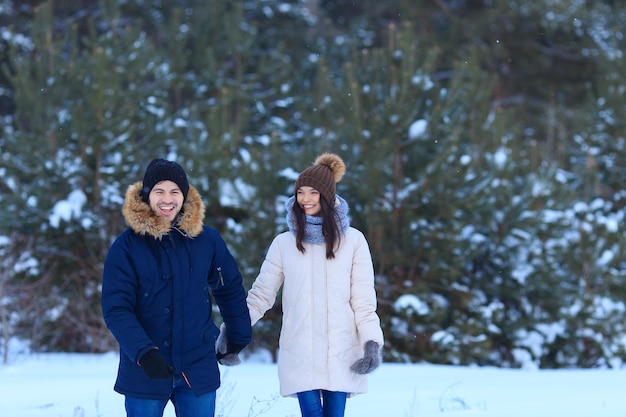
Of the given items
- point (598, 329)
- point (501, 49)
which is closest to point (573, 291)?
point (598, 329)

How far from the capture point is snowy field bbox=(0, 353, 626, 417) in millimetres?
5562

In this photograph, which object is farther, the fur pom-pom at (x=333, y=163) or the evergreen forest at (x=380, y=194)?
the evergreen forest at (x=380, y=194)

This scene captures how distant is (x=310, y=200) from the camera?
3.85m

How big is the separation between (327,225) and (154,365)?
1.14 metres

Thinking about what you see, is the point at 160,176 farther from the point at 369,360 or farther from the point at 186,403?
the point at 369,360

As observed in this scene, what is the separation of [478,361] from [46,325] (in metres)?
6.08

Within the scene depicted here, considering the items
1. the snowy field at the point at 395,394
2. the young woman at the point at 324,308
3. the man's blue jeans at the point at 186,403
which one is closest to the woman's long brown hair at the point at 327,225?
the young woman at the point at 324,308

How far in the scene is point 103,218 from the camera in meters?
11.2

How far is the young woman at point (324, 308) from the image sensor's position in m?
3.70

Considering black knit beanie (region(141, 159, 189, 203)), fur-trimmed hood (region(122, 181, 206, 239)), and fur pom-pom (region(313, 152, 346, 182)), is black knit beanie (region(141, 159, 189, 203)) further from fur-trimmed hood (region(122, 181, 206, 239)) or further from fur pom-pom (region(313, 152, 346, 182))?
fur pom-pom (region(313, 152, 346, 182))

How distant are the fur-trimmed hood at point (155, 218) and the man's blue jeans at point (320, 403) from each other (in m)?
0.96

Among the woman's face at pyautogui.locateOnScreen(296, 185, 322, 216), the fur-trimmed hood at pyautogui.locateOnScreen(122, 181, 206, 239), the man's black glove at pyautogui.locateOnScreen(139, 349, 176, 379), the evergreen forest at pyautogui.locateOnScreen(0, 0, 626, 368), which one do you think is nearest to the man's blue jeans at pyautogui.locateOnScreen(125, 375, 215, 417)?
the man's black glove at pyautogui.locateOnScreen(139, 349, 176, 379)

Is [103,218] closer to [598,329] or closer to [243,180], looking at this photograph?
[243,180]

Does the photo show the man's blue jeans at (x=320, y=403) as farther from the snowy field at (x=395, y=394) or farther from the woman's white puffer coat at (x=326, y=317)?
the snowy field at (x=395, y=394)
